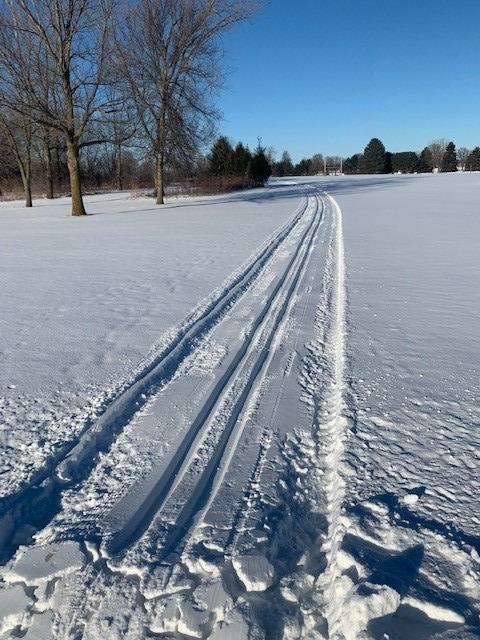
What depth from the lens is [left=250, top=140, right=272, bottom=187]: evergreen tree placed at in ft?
148

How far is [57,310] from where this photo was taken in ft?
18.9

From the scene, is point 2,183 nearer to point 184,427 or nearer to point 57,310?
point 57,310

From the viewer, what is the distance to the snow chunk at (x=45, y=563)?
6.54ft

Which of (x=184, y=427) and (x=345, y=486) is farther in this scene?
(x=184, y=427)

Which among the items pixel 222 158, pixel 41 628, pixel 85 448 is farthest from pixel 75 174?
pixel 222 158

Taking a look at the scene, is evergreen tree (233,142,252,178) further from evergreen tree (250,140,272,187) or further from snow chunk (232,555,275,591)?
snow chunk (232,555,275,591)

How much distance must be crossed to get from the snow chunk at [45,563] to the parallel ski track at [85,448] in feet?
0.37

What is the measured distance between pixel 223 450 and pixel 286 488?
528mm

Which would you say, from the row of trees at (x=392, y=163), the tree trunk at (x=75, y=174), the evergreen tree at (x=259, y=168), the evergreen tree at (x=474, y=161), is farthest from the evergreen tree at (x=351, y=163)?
the tree trunk at (x=75, y=174)

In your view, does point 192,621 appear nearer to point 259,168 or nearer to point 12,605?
point 12,605

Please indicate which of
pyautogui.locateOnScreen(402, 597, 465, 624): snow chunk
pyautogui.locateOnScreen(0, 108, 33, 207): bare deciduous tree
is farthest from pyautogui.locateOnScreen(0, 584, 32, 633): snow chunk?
pyautogui.locateOnScreen(0, 108, 33, 207): bare deciduous tree

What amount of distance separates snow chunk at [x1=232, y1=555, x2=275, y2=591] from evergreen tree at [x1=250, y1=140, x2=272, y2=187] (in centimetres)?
4562

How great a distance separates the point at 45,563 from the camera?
6.79ft

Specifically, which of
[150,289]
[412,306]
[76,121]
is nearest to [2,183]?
[76,121]
